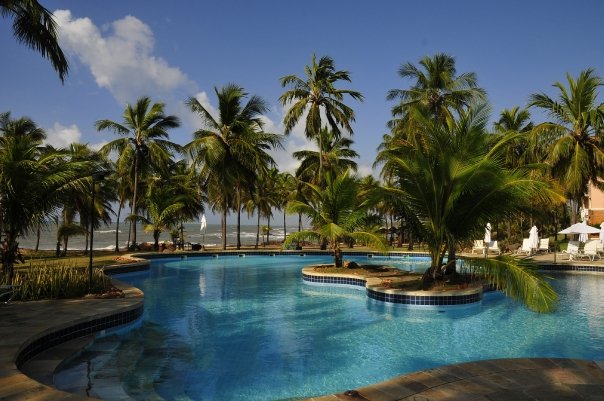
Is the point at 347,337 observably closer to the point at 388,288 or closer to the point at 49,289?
the point at 388,288

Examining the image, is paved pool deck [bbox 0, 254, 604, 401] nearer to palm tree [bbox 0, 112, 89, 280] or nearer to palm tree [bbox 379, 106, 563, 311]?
palm tree [bbox 379, 106, 563, 311]

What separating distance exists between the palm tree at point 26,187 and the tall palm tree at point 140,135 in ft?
51.1

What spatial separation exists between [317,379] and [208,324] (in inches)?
158

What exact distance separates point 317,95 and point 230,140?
666cm

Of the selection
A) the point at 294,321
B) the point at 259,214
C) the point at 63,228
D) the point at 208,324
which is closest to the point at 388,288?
the point at 294,321

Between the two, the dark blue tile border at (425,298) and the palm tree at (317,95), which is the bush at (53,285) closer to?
the dark blue tile border at (425,298)

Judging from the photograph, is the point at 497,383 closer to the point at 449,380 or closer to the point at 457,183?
the point at 449,380

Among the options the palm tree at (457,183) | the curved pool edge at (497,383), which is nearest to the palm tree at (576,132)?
the palm tree at (457,183)

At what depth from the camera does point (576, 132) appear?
75.9 ft

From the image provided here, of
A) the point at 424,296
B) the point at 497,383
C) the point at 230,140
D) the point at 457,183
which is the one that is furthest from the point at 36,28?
the point at 230,140

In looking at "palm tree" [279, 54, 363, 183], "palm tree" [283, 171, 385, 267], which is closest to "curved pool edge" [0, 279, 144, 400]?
"palm tree" [283, 171, 385, 267]

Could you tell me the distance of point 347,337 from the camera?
8.81m

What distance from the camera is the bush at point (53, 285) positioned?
9.92 metres

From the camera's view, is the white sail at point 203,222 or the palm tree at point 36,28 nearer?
the palm tree at point 36,28
